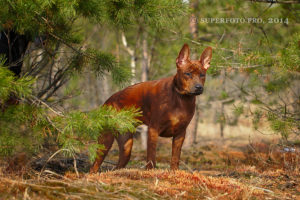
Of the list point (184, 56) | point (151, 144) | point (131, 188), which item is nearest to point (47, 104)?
point (131, 188)

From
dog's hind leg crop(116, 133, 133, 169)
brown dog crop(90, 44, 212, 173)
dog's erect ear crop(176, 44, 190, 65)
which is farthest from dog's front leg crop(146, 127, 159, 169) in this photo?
dog's erect ear crop(176, 44, 190, 65)

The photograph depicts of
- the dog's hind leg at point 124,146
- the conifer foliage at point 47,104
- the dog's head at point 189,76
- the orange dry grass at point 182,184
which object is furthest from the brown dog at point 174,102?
the conifer foliage at point 47,104

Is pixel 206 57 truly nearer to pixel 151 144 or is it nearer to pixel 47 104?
pixel 151 144

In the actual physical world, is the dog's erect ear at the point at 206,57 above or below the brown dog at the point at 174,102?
above

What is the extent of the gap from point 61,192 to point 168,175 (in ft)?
5.32

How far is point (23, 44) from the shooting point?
5.72 m

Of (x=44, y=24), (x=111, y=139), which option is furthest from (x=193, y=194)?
(x=44, y=24)

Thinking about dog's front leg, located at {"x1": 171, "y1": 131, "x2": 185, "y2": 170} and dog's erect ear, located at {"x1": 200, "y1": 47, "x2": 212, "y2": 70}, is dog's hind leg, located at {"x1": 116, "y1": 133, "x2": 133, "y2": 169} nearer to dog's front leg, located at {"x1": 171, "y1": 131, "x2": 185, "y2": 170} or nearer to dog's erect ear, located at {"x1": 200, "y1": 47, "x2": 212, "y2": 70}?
dog's front leg, located at {"x1": 171, "y1": 131, "x2": 185, "y2": 170}

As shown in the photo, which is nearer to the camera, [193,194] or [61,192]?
[61,192]

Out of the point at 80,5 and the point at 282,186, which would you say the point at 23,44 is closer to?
the point at 80,5

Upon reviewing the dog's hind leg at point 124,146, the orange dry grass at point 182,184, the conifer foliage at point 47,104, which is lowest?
the orange dry grass at point 182,184

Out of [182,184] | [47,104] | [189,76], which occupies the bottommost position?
[182,184]

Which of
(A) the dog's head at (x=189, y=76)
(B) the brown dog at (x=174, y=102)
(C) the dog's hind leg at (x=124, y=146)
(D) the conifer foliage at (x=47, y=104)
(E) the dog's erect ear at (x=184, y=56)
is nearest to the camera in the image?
(D) the conifer foliage at (x=47, y=104)

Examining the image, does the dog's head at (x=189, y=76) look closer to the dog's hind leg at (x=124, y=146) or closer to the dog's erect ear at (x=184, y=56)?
the dog's erect ear at (x=184, y=56)
